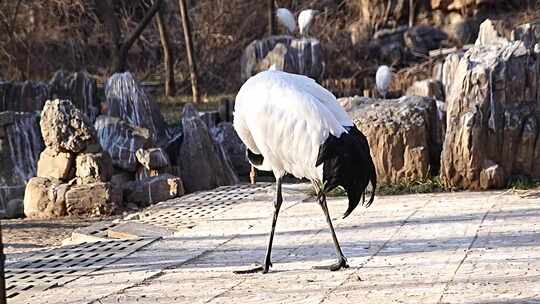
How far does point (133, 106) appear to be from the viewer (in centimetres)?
1315

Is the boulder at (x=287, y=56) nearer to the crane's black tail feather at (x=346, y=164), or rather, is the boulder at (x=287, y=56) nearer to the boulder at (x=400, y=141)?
the boulder at (x=400, y=141)

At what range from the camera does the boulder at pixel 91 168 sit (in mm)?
10609

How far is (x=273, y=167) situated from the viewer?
627cm

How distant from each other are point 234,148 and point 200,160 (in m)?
1.61

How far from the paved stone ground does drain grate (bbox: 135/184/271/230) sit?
211 millimetres

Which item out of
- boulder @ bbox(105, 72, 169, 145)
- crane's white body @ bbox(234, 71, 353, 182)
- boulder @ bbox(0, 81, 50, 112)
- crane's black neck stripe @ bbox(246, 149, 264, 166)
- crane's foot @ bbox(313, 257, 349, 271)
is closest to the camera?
crane's white body @ bbox(234, 71, 353, 182)

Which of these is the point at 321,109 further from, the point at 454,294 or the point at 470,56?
the point at 470,56

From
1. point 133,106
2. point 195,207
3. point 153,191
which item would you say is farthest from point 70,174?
point 133,106

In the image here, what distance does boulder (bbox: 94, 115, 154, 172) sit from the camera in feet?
38.9

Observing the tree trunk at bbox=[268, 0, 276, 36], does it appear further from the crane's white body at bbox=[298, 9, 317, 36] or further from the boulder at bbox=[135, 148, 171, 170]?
the boulder at bbox=[135, 148, 171, 170]

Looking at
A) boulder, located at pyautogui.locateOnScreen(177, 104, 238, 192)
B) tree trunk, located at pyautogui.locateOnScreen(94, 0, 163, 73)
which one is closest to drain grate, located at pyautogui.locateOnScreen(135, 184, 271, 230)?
boulder, located at pyautogui.locateOnScreen(177, 104, 238, 192)

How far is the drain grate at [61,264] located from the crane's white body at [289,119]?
4.34ft

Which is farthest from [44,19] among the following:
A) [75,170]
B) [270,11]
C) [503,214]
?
[503,214]

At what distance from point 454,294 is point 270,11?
1701 cm
